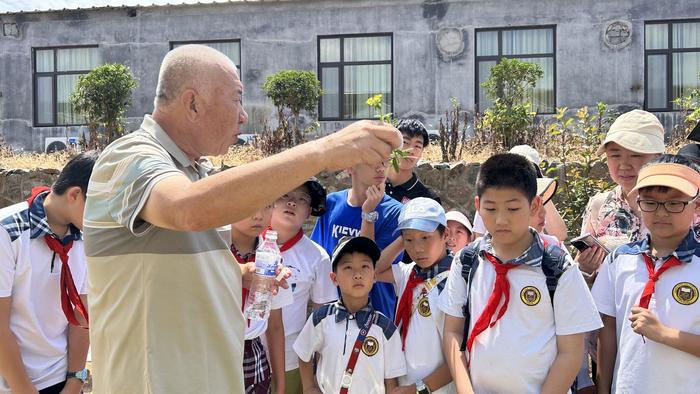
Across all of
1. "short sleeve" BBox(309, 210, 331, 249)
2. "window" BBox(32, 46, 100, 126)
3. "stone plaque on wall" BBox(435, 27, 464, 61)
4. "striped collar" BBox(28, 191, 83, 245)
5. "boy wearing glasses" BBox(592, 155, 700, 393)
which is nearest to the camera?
"boy wearing glasses" BBox(592, 155, 700, 393)

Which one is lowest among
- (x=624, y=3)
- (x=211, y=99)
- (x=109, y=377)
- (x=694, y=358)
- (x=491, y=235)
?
(x=694, y=358)

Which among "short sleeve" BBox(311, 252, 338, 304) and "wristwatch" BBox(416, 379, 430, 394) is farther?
"short sleeve" BBox(311, 252, 338, 304)

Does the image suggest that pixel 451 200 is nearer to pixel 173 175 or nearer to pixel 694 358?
pixel 694 358

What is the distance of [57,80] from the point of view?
1608 cm

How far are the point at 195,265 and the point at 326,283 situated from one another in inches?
78.8

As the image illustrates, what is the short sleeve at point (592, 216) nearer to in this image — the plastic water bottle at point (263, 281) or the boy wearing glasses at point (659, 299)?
the boy wearing glasses at point (659, 299)

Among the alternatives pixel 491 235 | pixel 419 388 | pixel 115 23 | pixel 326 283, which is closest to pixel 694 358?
pixel 491 235

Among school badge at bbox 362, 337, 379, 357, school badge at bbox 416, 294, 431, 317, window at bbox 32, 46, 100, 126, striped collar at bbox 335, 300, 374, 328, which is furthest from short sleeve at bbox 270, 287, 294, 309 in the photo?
window at bbox 32, 46, 100, 126

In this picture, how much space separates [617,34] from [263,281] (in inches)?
501

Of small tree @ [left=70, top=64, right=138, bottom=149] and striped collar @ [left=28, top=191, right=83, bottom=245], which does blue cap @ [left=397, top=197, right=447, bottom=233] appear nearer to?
striped collar @ [left=28, top=191, right=83, bottom=245]

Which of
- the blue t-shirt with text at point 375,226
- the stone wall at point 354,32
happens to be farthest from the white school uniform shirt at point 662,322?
the stone wall at point 354,32

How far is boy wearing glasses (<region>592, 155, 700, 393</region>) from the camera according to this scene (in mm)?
2998

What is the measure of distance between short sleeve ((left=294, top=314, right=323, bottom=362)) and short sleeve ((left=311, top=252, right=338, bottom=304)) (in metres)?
0.27

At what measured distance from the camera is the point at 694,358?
9.82ft
